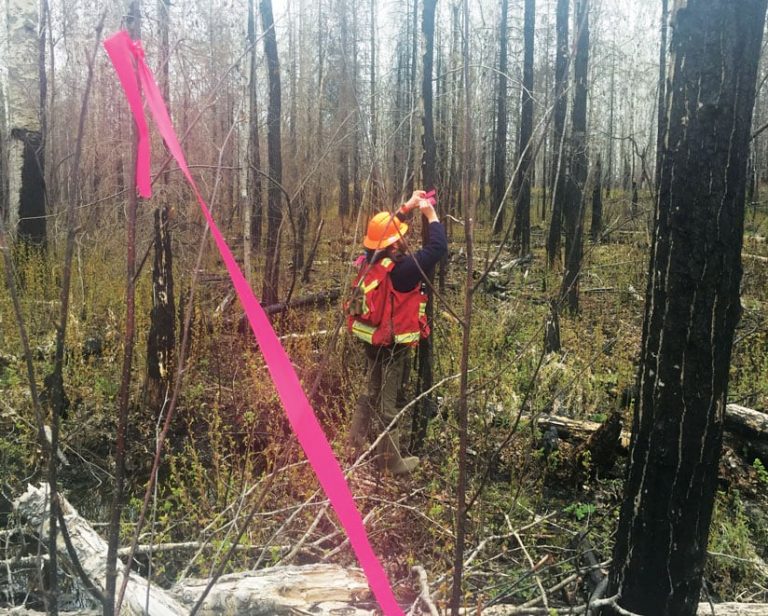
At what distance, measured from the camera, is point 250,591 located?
170 centimetres

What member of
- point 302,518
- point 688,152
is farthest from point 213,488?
point 688,152

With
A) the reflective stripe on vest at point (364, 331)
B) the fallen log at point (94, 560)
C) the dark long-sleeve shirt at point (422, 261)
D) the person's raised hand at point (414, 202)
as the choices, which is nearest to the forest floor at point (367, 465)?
the fallen log at point (94, 560)

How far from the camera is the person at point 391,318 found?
3.33 meters

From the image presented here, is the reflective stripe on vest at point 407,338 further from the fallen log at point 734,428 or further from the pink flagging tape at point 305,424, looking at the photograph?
the pink flagging tape at point 305,424

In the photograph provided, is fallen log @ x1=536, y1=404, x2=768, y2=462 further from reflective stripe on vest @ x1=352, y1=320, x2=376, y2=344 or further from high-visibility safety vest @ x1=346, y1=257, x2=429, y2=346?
reflective stripe on vest @ x1=352, y1=320, x2=376, y2=344

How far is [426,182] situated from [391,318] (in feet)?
3.47

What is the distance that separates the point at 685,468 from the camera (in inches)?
59.7

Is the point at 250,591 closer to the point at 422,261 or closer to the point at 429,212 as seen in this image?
the point at 422,261

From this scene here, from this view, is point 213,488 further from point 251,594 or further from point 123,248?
point 123,248

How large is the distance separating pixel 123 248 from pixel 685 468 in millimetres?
5944

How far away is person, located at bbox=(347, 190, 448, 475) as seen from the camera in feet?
10.9

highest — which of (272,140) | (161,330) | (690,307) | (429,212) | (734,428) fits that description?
(272,140)

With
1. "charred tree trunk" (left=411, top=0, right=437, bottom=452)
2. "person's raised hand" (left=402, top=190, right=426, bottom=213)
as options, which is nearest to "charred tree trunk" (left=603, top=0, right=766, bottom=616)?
"person's raised hand" (left=402, top=190, right=426, bottom=213)

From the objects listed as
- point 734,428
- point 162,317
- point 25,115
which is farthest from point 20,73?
point 734,428
